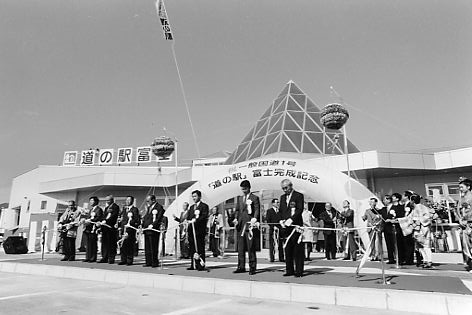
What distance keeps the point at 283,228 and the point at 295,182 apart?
12.3 ft

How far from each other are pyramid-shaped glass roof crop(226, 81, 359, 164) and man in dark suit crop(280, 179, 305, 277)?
1045cm

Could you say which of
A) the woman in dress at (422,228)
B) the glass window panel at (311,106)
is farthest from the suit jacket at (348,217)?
the glass window panel at (311,106)

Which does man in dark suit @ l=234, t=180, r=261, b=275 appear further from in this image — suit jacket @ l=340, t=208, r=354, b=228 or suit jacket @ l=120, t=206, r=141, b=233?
suit jacket @ l=340, t=208, r=354, b=228

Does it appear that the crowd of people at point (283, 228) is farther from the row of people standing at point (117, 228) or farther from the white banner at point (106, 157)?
the white banner at point (106, 157)

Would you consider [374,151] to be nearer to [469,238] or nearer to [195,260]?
[469,238]

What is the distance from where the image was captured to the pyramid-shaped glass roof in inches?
678

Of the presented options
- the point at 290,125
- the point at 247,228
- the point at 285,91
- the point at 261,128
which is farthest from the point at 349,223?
the point at 285,91

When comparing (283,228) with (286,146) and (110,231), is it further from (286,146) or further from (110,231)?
(286,146)

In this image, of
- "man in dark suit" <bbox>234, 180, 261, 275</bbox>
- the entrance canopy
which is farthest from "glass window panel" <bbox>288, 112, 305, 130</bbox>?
"man in dark suit" <bbox>234, 180, 261, 275</bbox>

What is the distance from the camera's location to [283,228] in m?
5.78

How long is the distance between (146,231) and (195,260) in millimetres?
1601

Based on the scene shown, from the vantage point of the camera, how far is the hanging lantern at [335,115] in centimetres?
1223

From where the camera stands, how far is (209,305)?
158 inches

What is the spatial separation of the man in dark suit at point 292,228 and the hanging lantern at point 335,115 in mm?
7130
